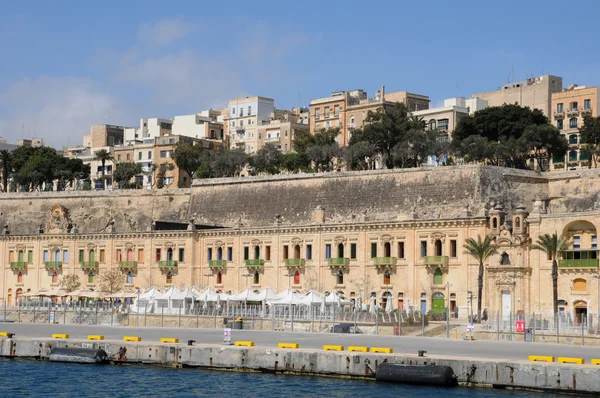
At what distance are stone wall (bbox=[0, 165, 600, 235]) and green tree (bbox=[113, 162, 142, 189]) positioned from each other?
947 inches

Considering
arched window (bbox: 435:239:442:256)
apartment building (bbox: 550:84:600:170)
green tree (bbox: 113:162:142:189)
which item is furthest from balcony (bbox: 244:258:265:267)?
green tree (bbox: 113:162:142:189)

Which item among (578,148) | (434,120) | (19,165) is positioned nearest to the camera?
(578,148)

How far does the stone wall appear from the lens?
86.1 metres

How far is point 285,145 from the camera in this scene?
150 m

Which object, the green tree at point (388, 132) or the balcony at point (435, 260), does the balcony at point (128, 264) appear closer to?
the balcony at point (435, 260)

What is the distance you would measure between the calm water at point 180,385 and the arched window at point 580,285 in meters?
27.6

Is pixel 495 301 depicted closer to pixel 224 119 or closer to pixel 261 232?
pixel 261 232

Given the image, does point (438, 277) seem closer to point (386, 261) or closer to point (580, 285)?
point (386, 261)

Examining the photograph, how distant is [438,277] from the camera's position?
3135 inches

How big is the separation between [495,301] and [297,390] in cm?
3089

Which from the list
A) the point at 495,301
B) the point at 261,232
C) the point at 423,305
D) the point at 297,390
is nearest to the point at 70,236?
the point at 261,232

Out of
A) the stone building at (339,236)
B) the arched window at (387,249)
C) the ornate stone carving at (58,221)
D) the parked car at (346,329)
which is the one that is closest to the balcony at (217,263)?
the stone building at (339,236)

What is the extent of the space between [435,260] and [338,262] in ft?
28.5

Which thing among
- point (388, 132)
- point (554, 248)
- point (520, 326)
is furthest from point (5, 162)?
point (520, 326)
